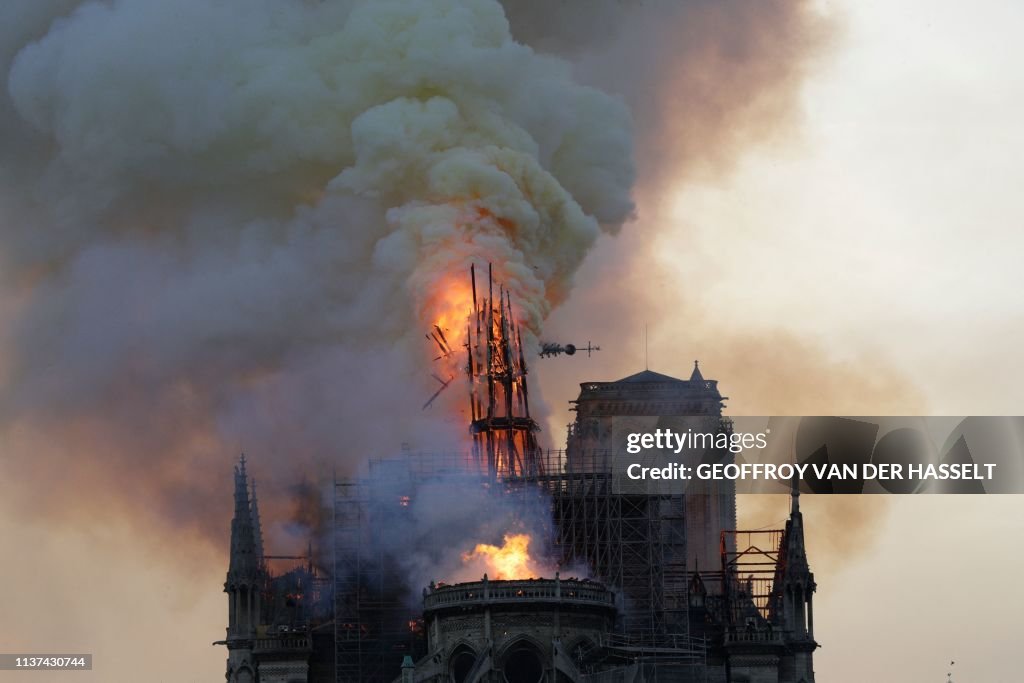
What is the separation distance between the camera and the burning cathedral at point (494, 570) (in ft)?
573

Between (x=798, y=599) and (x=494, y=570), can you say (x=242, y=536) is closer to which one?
(x=494, y=570)

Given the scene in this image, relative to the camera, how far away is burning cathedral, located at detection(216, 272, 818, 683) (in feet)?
573

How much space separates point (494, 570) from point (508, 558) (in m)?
1.63

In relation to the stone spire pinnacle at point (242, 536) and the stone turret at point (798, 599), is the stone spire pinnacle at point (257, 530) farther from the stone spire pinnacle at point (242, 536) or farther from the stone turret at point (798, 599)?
the stone turret at point (798, 599)

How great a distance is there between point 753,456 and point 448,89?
3132 centimetres

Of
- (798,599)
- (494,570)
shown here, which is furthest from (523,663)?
(798,599)

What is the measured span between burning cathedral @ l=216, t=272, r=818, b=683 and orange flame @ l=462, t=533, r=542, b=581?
0.09 metres

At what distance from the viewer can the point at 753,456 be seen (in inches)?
7475

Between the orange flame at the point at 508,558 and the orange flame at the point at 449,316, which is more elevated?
the orange flame at the point at 449,316

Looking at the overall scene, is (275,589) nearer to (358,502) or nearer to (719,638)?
(358,502)

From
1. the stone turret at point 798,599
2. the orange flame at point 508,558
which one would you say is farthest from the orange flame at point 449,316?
the stone turret at point 798,599

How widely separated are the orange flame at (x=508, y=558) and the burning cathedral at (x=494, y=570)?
0.28ft

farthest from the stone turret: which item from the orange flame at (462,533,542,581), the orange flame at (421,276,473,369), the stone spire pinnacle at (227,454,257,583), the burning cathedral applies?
the stone spire pinnacle at (227,454,257,583)

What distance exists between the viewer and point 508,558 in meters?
177
